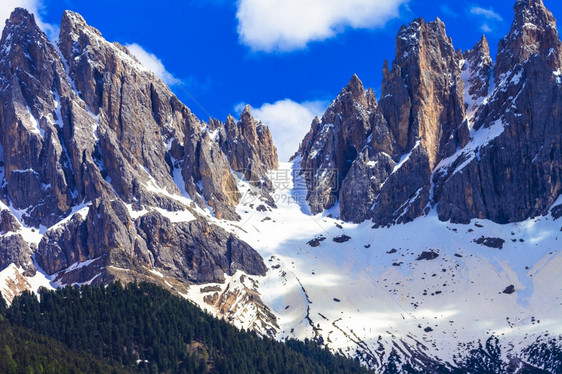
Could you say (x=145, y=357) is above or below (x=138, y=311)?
below

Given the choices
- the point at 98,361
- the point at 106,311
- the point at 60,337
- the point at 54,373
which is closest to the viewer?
the point at 54,373

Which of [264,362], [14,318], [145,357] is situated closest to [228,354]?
[264,362]

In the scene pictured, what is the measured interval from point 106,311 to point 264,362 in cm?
3823

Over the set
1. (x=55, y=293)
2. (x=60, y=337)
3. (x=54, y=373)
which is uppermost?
(x=55, y=293)

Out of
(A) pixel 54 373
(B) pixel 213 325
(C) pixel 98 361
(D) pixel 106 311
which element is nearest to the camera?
(A) pixel 54 373

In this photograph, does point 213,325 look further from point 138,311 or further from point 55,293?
point 55,293

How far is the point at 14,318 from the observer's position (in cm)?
16988

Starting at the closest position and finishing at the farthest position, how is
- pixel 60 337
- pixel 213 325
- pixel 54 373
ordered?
1. pixel 54 373
2. pixel 60 337
3. pixel 213 325

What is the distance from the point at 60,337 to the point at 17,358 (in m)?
27.3

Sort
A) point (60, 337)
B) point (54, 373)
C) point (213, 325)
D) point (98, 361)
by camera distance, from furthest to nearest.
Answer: point (213, 325), point (60, 337), point (98, 361), point (54, 373)

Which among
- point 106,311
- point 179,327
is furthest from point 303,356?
point 106,311

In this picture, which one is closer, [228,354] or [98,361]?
[98,361]

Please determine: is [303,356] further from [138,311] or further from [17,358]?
[17,358]

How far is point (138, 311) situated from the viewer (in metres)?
184
